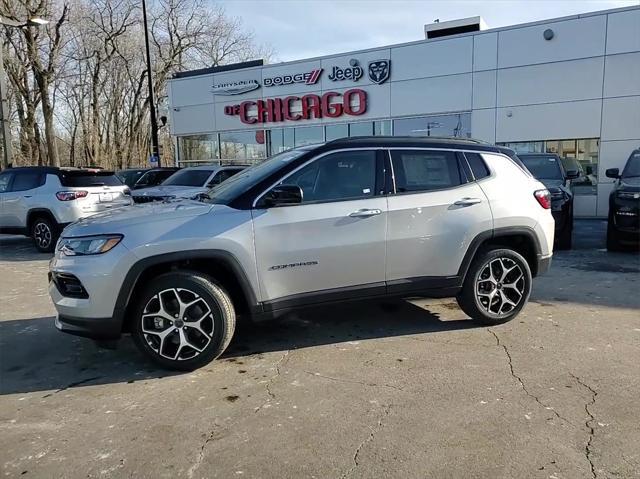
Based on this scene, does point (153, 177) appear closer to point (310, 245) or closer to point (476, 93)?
point (476, 93)

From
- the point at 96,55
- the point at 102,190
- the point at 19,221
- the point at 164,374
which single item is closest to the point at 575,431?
the point at 164,374

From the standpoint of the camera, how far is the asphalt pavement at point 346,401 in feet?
9.17

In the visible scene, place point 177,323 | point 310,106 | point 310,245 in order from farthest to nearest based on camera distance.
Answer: point 310,106 < point 310,245 < point 177,323

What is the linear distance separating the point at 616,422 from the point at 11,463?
357 centimetres

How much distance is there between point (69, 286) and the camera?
3.92 meters

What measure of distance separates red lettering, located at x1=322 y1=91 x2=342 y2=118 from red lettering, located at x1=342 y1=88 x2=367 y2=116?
0.29 metres

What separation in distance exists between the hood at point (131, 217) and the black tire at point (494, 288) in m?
2.54

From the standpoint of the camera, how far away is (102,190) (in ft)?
34.0

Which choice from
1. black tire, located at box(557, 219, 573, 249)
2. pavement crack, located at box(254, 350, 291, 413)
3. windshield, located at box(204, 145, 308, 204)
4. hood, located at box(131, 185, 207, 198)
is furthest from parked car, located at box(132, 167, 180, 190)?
pavement crack, located at box(254, 350, 291, 413)

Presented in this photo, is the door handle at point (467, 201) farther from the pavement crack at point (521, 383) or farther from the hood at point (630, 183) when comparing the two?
the hood at point (630, 183)

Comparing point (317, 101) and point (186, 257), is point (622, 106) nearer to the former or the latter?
point (317, 101)

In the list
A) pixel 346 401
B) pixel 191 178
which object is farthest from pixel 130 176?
pixel 346 401

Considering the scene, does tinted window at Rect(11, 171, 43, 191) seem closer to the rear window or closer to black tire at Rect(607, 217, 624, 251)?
the rear window

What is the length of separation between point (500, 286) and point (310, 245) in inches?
80.6
